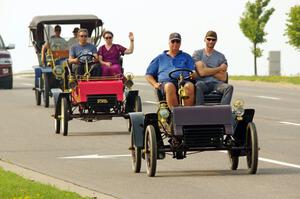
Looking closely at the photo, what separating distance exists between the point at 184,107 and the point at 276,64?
175ft

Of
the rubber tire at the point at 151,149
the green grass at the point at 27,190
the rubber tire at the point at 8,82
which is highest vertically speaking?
the rubber tire at the point at 151,149

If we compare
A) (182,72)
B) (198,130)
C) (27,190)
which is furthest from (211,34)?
(27,190)

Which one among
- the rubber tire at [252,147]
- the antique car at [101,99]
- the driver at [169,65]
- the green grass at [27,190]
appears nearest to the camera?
the green grass at [27,190]

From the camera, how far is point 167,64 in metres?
17.2

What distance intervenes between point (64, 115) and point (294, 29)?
39.4m

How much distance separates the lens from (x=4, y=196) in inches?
522

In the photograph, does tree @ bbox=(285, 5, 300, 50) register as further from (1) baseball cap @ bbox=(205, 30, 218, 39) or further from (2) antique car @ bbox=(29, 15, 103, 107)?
(1) baseball cap @ bbox=(205, 30, 218, 39)

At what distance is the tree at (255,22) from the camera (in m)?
67.2

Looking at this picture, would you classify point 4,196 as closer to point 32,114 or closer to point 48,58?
point 32,114

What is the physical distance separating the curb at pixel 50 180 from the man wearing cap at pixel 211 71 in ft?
7.35

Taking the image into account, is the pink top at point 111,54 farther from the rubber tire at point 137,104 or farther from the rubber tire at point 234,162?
the rubber tire at point 234,162

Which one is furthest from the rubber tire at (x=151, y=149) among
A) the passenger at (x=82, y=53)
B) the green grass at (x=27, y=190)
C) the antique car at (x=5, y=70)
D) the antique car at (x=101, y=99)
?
the antique car at (x=5, y=70)

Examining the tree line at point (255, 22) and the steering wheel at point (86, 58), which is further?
the tree line at point (255, 22)

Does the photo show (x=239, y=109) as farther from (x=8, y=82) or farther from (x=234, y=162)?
(x=8, y=82)
